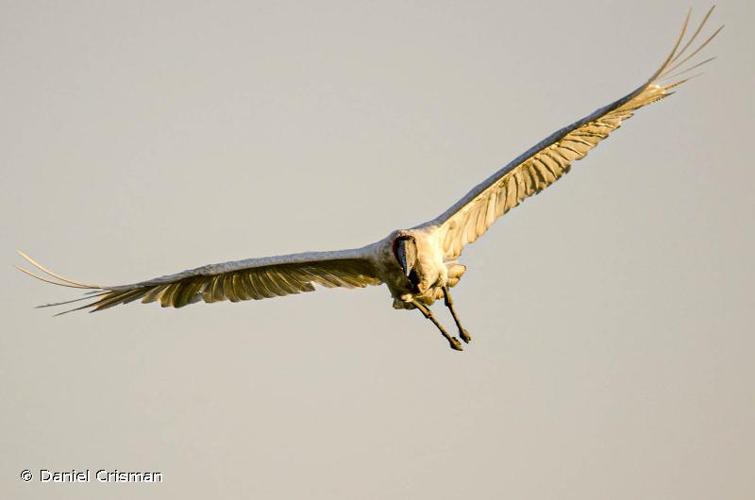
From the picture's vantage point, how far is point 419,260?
1888cm

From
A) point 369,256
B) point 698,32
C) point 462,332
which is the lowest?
point 462,332

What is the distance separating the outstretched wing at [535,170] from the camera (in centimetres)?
1917

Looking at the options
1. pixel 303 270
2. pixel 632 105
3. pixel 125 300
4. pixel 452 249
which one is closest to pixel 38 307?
pixel 125 300

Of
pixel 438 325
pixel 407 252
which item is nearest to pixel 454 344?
pixel 438 325

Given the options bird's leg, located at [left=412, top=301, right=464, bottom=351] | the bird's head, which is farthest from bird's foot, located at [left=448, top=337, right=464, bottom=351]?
the bird's head

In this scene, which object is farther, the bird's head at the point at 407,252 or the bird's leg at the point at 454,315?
the bird's leg at the point at 454,315

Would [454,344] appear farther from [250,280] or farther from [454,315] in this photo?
[250,280]

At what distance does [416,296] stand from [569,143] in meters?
3.08

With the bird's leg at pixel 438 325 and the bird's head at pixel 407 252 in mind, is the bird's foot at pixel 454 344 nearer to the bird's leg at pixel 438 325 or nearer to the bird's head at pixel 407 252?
the bird's leg at pixel 438 325

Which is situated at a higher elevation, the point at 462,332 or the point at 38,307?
the point at 38,307

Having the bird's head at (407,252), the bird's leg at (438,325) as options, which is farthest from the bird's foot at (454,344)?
the bird's head at (407,252)

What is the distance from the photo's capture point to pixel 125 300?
68.0 ft

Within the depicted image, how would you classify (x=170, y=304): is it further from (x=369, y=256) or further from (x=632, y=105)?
(x=632, y=105)

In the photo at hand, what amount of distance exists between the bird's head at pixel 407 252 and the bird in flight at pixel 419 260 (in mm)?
13
